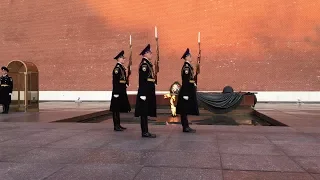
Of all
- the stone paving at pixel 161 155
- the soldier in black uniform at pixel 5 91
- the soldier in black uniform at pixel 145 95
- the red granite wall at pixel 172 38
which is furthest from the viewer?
the red granite wall at pixel 172 38

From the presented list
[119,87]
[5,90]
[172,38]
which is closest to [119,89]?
[119,87]

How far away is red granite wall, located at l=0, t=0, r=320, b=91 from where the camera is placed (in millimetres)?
15320

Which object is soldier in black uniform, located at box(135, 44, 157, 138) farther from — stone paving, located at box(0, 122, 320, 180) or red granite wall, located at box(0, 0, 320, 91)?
red granite wall, located at box(0, 0, 320, 91)

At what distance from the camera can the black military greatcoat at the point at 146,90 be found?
17.1 ft

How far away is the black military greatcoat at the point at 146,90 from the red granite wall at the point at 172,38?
10.9m

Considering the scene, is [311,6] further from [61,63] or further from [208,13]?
[61,63]

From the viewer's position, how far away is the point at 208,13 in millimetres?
16047

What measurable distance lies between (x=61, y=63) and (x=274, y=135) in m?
15.0

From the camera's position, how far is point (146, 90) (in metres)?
5.25

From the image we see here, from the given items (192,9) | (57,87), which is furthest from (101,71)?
(192,9)

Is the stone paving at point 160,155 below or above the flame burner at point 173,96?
below

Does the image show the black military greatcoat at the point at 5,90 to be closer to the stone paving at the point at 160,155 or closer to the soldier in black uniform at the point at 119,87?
the stone paving at the point at 160,155

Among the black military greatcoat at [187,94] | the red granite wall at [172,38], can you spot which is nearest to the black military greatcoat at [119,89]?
the black military greatcoat at [187,94]

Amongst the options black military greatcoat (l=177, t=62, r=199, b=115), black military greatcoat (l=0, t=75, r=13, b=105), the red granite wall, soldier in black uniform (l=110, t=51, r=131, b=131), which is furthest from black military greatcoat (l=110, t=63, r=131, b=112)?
the red granite wall
